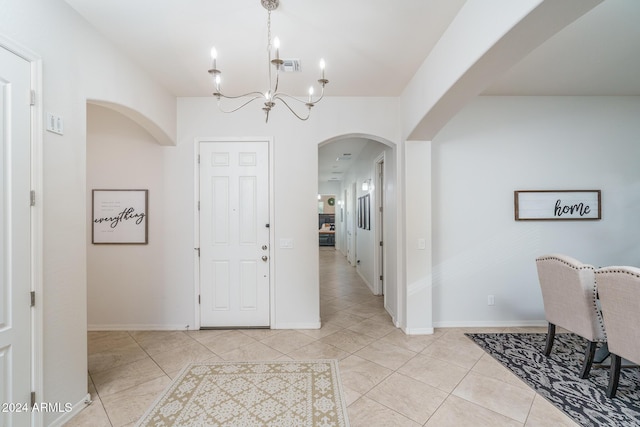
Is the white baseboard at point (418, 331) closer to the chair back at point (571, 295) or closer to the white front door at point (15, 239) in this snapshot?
the chair back at point (571, 295)

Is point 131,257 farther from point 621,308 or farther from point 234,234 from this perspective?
point 621,308

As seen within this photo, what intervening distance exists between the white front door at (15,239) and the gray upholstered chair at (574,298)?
13.0 ft

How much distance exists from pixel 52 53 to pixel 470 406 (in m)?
3.81

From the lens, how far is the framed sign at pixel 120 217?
341 centimetres

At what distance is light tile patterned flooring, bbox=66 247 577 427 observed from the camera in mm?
1934

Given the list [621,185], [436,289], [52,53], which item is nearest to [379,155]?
[436,289]

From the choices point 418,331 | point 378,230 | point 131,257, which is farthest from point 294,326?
point 378,230

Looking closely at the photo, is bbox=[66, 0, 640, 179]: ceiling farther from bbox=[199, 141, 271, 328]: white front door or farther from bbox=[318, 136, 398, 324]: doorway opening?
bbox=[318, 136, 398, 324]: doorway opening

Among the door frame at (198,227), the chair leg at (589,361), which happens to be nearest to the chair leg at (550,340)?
the chair leg at (589,361)

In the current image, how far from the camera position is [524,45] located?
63.7 inches

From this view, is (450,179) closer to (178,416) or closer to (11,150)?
(178,416)

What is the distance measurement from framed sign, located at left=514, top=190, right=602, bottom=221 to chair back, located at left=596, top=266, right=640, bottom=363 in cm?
157

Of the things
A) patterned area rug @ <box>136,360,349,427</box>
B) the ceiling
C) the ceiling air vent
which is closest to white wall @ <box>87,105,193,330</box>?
the ceiling

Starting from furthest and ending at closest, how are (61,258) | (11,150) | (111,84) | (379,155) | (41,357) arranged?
(379,155) < (111,84) < (61,258) < (41,357) < (11,150)
